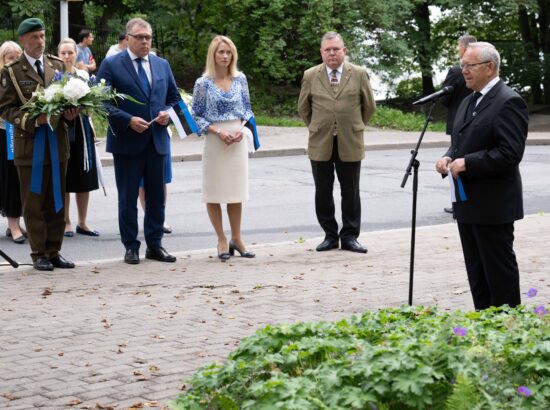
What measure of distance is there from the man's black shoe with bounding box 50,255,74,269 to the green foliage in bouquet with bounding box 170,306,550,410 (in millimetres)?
5591

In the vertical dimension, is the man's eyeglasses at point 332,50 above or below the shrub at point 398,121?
above

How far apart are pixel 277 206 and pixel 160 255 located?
4392mm

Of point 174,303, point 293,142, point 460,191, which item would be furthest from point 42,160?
point 293,142

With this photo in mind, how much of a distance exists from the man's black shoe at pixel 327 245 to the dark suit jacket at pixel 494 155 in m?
4.22

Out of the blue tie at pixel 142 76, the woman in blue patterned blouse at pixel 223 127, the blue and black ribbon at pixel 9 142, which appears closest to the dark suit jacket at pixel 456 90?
the woman in blue patterned blouse at pixel 223 127

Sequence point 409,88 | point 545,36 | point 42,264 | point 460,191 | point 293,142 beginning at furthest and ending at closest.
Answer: point 545,36 < point 409,88 < point 293,142 < point 42,264 < point 460,191

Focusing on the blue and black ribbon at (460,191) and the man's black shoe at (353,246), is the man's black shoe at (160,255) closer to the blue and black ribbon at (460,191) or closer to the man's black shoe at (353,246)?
the man's black shoe at (353,246)

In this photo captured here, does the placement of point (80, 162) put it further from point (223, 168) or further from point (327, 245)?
point (327, 245)

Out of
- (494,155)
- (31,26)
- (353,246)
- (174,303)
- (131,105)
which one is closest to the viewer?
(494,155)

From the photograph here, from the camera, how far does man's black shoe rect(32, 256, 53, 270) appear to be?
10.4m

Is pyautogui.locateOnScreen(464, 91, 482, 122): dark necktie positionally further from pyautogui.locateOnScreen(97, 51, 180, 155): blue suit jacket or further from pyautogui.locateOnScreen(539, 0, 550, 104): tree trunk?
pyautogui.locateOnScreen(539, 0, 550, 104): tree trunk

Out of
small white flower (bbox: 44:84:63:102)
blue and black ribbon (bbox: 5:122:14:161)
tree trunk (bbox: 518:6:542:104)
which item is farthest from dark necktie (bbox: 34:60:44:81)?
tree trunk (bbox: 518:6:542:104)

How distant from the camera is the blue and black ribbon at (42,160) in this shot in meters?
10.3

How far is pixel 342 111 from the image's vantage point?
1137 cm
